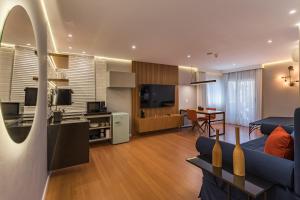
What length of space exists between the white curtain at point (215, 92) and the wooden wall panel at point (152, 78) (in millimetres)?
1845

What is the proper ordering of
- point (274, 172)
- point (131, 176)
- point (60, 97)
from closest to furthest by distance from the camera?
point (274, 172) < point (131, 176) < point (60, 97)

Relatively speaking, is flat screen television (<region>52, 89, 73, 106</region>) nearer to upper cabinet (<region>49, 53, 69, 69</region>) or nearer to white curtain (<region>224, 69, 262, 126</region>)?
upper cabinet (<region>49, 53, 69, 69</region>)

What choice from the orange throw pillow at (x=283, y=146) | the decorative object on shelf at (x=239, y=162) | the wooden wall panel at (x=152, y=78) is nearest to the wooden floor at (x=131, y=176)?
the decorative object on shelf at (x=239, y=162)

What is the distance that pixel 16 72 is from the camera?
1.05 metres

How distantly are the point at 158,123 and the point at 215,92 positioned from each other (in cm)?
361

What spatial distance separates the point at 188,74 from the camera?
21.5ft

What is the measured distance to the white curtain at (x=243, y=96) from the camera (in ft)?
19.8

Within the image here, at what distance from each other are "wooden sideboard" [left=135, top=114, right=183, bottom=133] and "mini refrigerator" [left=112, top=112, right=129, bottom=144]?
57 cm

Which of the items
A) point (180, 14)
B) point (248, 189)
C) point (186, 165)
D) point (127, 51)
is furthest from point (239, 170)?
point (127, 51)

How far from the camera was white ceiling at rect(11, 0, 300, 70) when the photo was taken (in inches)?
83.7

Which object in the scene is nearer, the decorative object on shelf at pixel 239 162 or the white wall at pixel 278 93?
the decorative object on shelf at pixel 239 162

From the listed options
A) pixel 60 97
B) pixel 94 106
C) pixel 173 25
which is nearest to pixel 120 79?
pixel 94 106

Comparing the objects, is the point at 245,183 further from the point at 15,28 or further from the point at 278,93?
the point at 278,93

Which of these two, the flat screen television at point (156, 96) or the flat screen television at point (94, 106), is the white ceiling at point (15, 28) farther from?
the flat screen television at point (156, 96)
